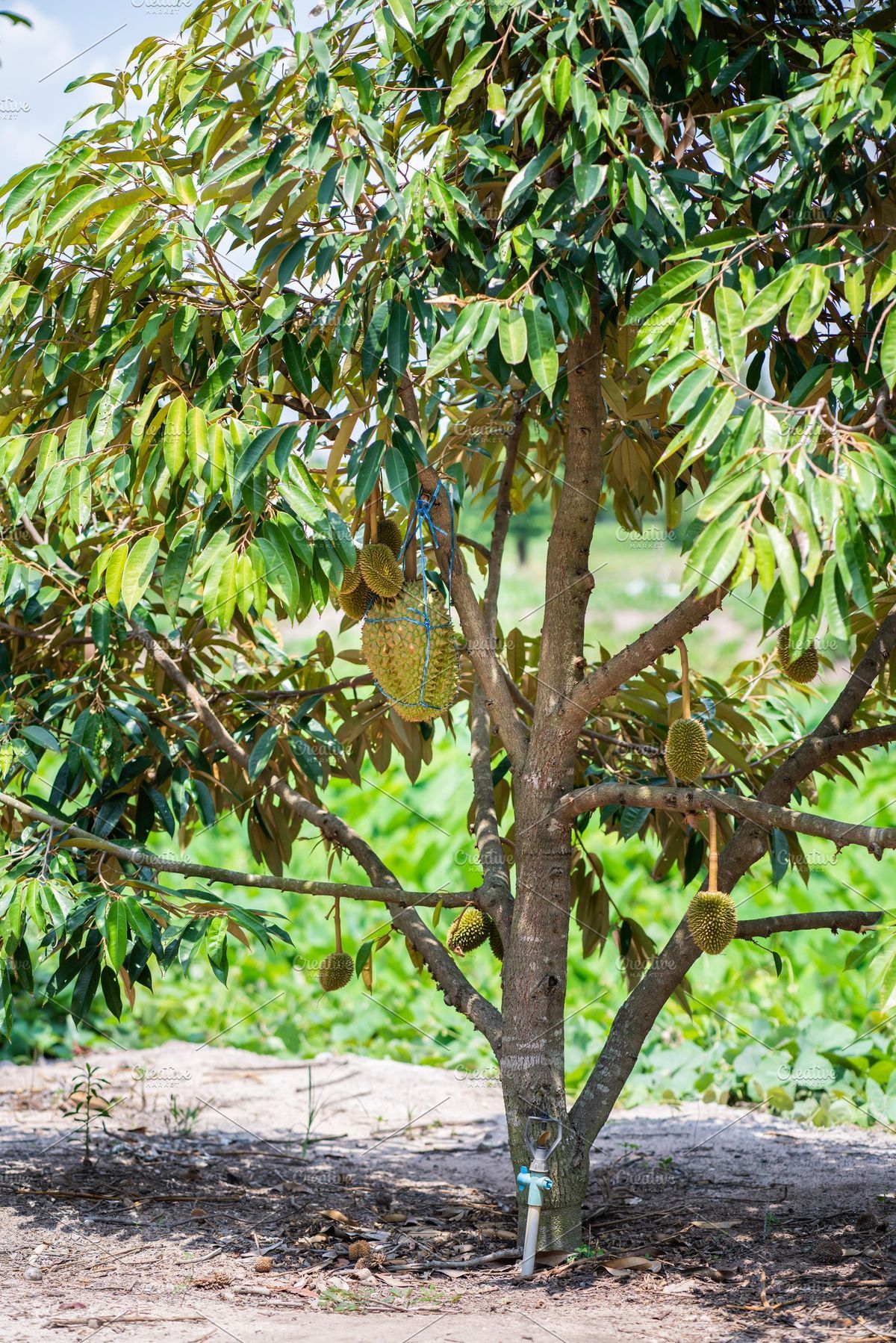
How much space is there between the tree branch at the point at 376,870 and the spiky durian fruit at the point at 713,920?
20.2 inches

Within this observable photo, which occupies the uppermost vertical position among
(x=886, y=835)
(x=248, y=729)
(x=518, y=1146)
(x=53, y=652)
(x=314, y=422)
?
(x=314, y=422)

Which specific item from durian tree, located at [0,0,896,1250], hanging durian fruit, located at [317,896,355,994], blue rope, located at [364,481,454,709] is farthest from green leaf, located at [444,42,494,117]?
hanging durian fruit, located at [317,896,355,994]

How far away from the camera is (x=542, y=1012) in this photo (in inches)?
89.1

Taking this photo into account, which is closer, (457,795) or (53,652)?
(53,652)

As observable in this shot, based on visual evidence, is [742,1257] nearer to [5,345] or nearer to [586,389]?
[586,389]

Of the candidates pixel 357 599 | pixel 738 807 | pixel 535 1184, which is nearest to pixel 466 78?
pixel 357 599

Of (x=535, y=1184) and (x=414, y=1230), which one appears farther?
(x=414, y=1230)

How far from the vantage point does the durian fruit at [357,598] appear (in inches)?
84.7

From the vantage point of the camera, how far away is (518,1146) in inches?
87.8

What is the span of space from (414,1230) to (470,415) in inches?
68.9

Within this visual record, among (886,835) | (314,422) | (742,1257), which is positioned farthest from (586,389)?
(742,1257)

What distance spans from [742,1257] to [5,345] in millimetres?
2201

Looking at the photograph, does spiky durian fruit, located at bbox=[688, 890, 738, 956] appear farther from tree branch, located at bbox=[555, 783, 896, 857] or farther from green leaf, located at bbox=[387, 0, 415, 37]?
green leaf, located at bbox=[387, 0, 415, 37]

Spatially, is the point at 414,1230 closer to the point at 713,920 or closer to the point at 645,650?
the point at 713,920
